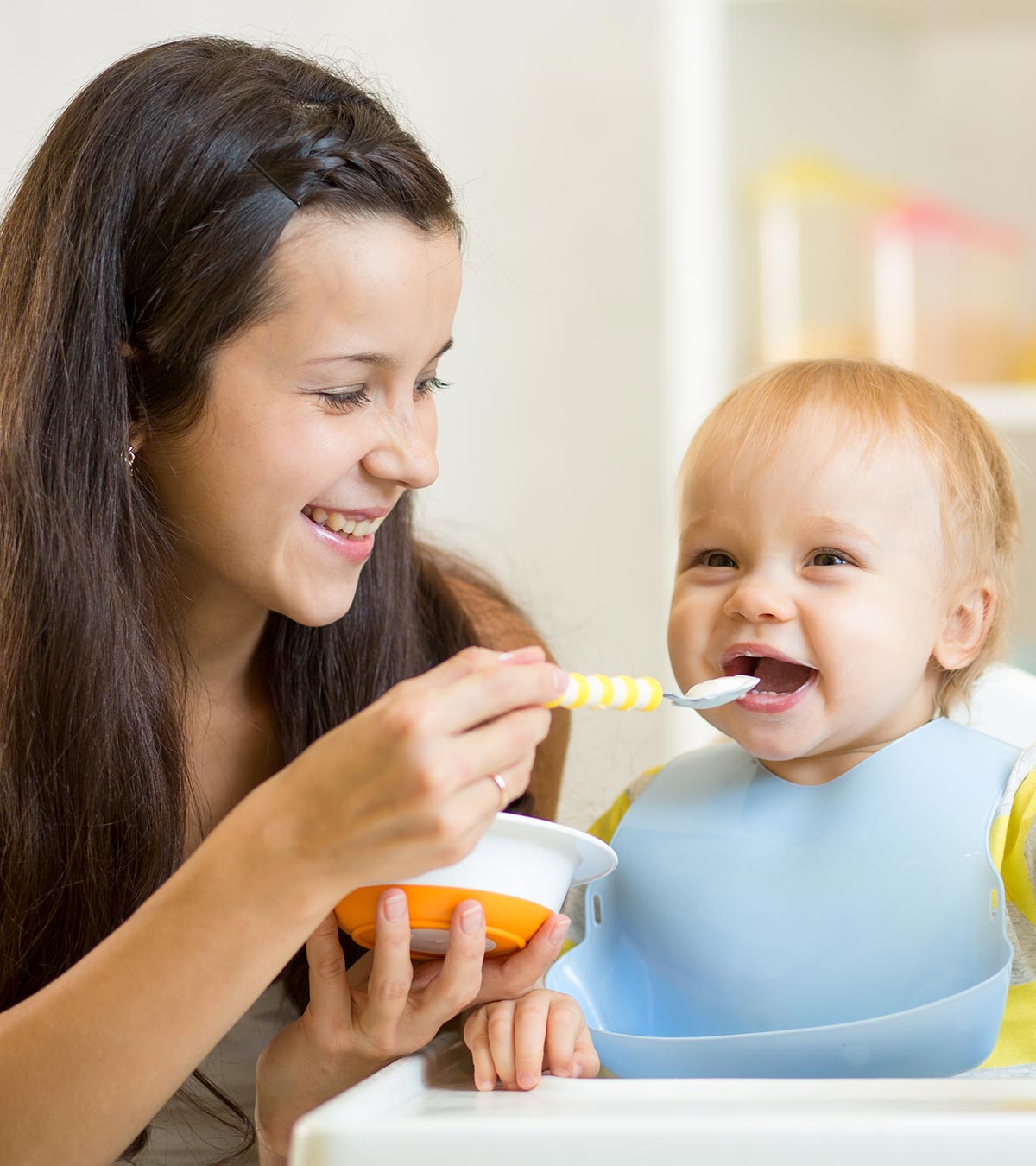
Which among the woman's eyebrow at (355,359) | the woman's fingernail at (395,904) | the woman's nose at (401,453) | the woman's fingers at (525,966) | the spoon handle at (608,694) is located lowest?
the woman's fingers at (525,966)

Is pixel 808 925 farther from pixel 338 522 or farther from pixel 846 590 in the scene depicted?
pixel 338 522

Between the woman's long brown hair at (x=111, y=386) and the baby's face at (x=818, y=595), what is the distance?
35 centimetres

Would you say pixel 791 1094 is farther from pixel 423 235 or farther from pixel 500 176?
pixel 500 176

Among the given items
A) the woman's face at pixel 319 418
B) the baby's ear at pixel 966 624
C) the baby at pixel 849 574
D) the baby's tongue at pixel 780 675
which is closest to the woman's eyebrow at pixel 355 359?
the woman's face at pixel 319 418

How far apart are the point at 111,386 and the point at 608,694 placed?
50 cm

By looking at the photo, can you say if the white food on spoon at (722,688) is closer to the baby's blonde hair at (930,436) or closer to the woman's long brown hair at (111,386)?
the baby's blonde hair at (930,436)

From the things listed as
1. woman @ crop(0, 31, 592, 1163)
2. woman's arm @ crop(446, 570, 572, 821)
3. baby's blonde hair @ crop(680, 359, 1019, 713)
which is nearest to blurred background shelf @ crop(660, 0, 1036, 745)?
woman's arm @ crop(446, 570, 572, 821)

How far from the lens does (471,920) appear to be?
32.0 inches

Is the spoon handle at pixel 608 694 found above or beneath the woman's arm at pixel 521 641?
above

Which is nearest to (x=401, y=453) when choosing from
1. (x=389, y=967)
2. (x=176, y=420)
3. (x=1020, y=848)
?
(x=176, y=420)

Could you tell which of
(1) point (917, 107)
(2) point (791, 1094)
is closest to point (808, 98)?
(1) point (917, 107)

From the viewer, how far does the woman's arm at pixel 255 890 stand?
0.70 meters

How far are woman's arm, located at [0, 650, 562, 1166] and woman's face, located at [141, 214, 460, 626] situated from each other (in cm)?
33

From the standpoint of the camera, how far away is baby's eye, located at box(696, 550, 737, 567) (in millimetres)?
1044
